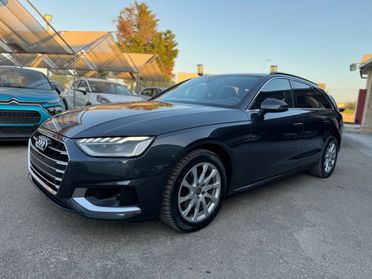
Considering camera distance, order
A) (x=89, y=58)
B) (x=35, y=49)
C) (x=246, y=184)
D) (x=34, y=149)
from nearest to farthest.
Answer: (x=34, y=149) → (x=246, y=184) → (x=35, y=49) → (x=89, y=58)

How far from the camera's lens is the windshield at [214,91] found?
10.8ft

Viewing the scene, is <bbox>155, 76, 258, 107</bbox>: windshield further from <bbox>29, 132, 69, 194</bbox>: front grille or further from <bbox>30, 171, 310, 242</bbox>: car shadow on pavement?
<bbox>29, 132, 69, 194</bbox>: front grille

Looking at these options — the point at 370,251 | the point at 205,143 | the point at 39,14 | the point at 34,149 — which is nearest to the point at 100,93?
the point at 39,14

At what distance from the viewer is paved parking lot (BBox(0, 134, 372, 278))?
2.12m

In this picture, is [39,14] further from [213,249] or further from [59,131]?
[213,249]

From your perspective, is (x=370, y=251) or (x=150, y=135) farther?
(x=370, y=251)

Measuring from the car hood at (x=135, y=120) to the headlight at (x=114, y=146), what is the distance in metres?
0.04

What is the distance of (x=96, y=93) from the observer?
9.62m

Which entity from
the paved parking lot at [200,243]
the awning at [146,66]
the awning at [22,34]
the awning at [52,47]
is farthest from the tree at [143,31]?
the paved parking lot at [200,243]

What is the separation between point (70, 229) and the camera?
258 cm

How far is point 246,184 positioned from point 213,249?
939mm

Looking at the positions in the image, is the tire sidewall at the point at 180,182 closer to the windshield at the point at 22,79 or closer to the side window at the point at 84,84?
the windshield at the point at 22,79

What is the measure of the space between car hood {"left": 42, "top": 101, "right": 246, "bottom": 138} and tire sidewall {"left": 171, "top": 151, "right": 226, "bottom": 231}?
0.30 metres

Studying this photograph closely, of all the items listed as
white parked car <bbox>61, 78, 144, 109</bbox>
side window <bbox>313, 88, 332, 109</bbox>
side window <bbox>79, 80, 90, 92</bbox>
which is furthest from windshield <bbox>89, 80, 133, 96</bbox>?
side window <bbox>313, 88, 332, 109</bbox>
